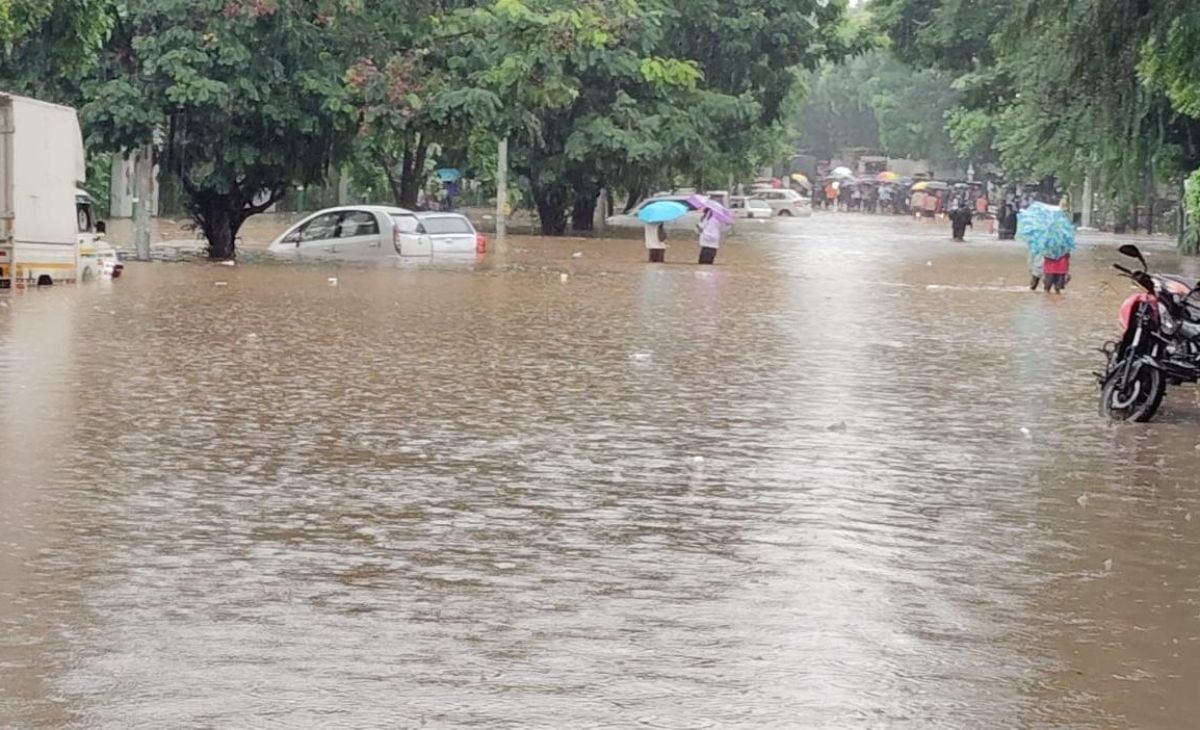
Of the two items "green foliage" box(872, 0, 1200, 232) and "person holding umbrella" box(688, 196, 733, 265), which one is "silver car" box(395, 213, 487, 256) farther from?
"green foliage" box(872, 0, 1200, 232)

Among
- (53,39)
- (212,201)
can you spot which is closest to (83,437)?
(53,39)

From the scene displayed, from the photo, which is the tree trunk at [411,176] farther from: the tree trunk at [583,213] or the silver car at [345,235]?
the silver car at [345,235]

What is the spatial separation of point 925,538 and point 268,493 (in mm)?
3189

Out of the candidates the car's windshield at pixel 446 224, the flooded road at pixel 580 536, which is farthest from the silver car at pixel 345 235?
the flooded road at pixel 580 536

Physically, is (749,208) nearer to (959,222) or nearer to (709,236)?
(959,222)

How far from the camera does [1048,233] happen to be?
26.7 metres

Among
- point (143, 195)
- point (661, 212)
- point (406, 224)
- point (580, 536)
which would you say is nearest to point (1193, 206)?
point (661, 212)

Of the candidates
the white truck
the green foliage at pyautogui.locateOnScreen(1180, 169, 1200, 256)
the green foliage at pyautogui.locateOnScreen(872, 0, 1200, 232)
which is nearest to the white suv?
the green foliage at pyautogui.locateOnScreen(1180, 169, 1200, 256)

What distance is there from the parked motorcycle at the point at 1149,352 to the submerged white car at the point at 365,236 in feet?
67.4

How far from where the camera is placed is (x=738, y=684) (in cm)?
566

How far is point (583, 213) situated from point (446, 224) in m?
19.0

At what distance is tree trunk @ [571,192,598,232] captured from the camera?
172 feet

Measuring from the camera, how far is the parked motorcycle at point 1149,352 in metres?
12.6

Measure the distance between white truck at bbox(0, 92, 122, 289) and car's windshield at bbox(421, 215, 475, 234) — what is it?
8818 millimetres
